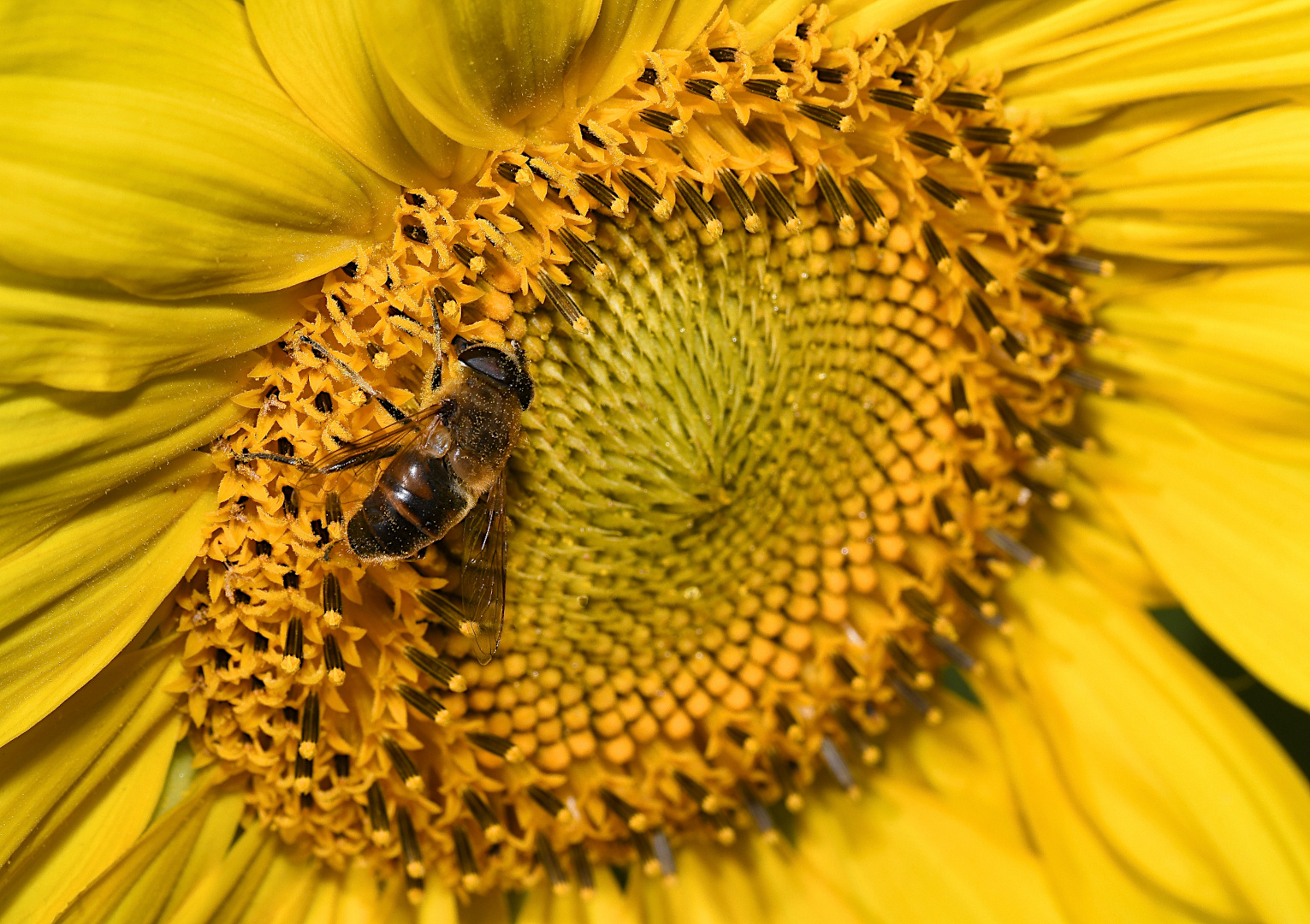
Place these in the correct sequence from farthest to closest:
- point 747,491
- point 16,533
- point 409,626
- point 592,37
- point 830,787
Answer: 1. point 830,787
2. point 747,491
3. point 409,626
4. point 592,37
5. point 16,533

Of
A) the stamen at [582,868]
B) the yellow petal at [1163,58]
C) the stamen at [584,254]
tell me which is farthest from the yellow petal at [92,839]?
the yellow petal at [1163,58]

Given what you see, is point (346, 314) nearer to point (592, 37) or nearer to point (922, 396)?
point (592, 37)

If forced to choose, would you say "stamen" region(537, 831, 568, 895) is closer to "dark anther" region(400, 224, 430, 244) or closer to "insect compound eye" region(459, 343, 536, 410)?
"insect compound eye" region(459, 343, 536, 410)

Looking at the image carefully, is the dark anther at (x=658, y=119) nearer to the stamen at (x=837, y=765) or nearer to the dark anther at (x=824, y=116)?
the dark anther at (x=824, y=116)

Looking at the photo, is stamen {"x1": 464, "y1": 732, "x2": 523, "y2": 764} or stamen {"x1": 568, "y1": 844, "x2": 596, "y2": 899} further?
stamen {"x1": 568, "y1": 844, "x2": 596, "y2": 899}

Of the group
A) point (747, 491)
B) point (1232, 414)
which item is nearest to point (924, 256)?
point (747, 491)

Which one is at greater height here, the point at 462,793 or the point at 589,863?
the point at 462,793

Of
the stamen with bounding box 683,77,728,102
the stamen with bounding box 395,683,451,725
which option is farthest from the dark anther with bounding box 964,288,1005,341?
the stamen with bounding box 395,683,451,725

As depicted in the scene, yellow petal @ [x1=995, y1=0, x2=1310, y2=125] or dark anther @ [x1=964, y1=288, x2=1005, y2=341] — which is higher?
yellow petal @ [x1=995, y1=0, x2=1310, y2=125]
